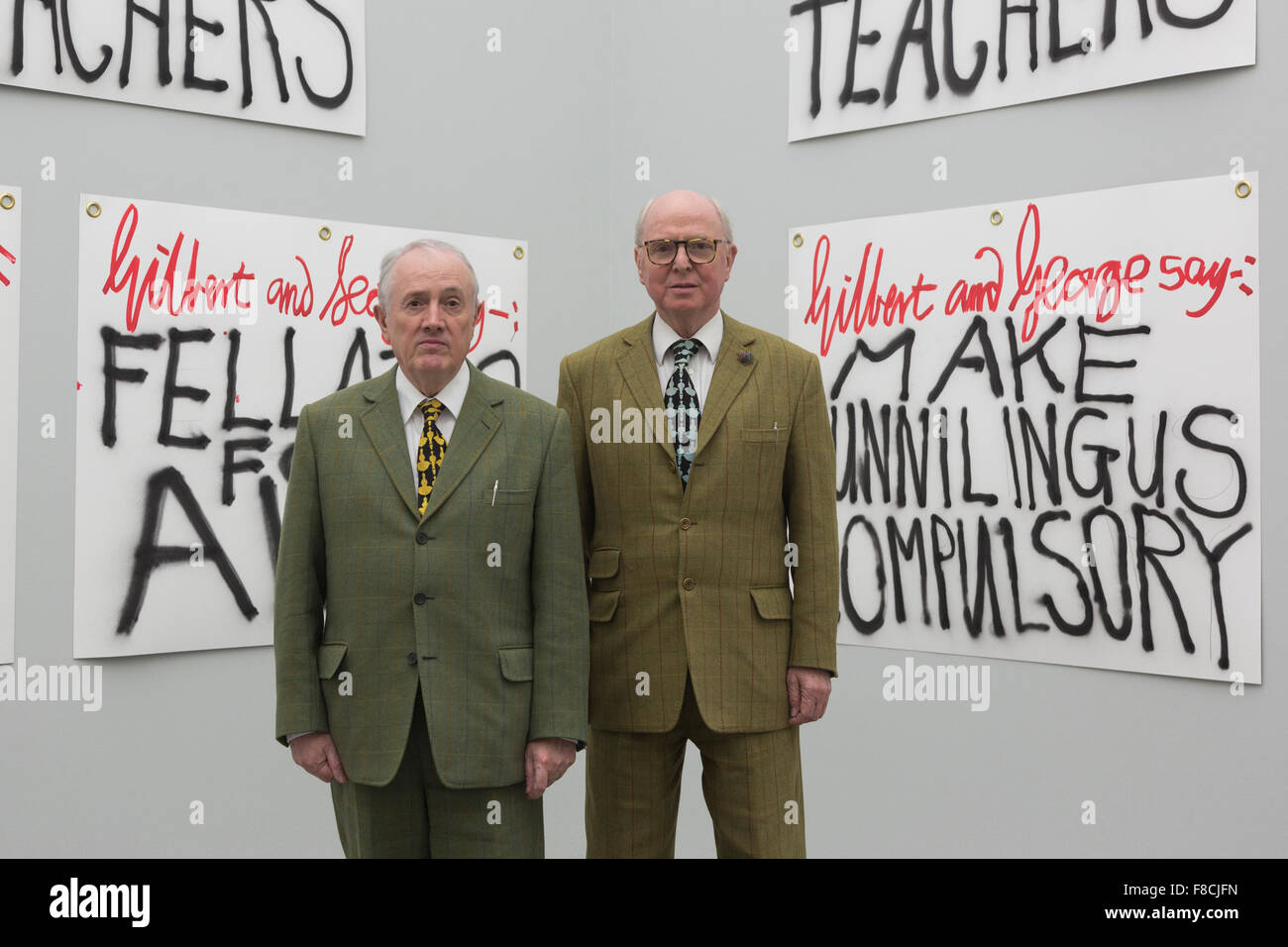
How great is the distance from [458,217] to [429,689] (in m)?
1.59

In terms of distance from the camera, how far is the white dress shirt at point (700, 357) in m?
2.09

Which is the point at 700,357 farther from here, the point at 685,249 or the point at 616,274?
the point at 616,274

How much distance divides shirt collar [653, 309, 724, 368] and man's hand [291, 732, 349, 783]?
790 millimetres

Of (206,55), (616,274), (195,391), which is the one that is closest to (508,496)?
(195,391)

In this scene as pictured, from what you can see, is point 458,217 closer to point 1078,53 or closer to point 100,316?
point 100,316

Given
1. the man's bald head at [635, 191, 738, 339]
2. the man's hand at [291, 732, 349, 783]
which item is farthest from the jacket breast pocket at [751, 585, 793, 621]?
the man's hand at [291, 732, 349, 783]

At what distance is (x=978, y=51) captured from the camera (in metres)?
2.72

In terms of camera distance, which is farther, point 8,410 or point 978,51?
point 978,51

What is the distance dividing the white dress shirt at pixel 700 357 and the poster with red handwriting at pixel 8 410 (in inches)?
52.7

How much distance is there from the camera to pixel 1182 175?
2469 millimetres

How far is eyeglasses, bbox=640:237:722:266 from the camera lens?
79.0 inches

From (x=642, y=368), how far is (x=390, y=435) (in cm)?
43
